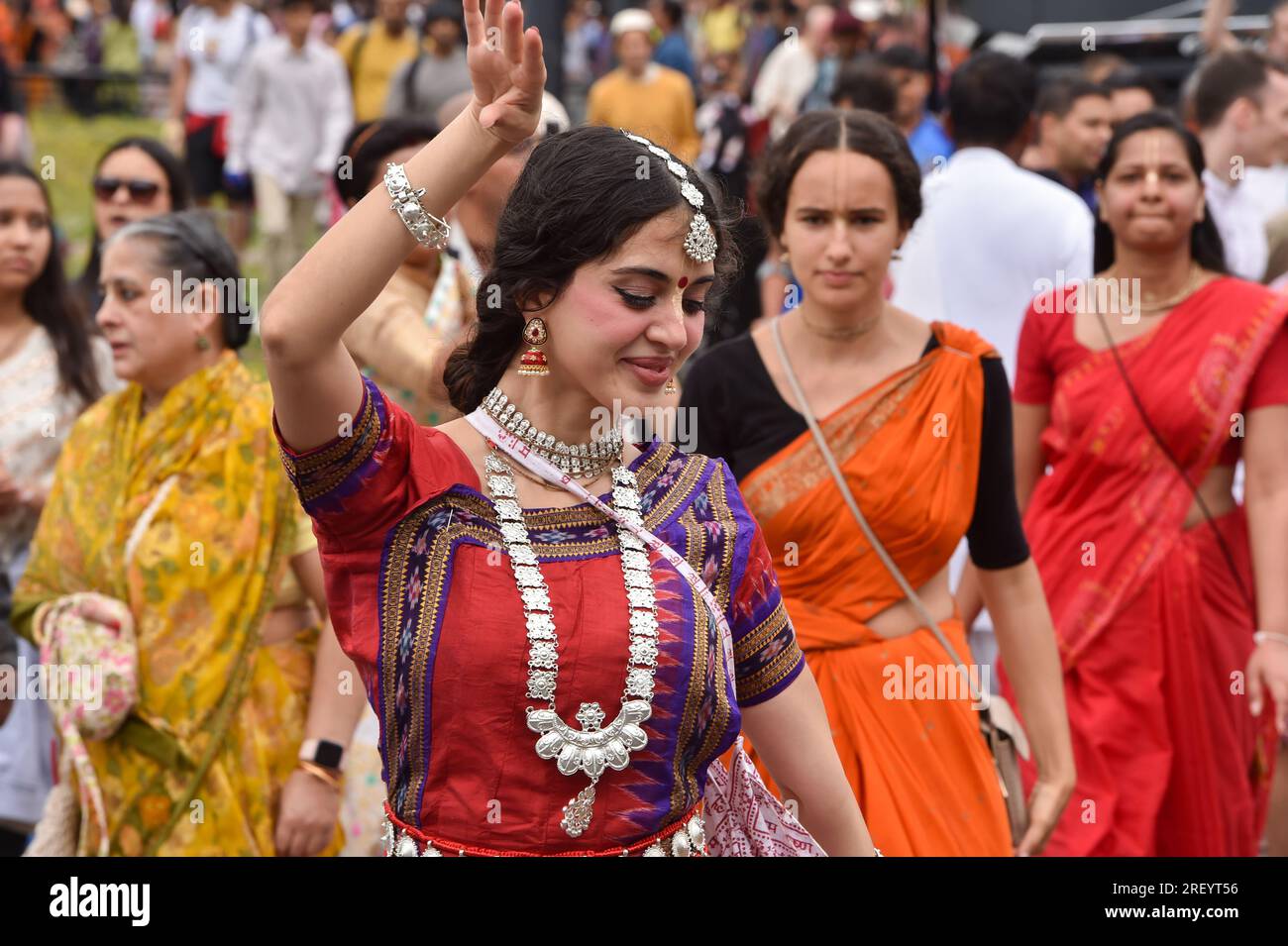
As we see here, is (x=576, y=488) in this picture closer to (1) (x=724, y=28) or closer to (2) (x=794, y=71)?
(2) (x=794, y=71)

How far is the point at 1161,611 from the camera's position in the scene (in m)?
4.69

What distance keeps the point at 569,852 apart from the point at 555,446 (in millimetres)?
512

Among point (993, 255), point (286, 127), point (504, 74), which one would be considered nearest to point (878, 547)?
point (504, 74)

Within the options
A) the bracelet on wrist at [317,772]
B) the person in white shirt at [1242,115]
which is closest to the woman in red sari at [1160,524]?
the bracelet on wrist at [317,772]

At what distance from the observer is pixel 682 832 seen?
2377 millimetres

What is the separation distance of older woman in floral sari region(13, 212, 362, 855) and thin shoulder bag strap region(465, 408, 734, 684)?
5.42 ft

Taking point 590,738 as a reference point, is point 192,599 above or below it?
above

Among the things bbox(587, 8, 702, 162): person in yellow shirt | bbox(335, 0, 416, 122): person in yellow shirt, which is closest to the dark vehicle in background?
bbox(587, 8, 702, 162): person in yellow shirt

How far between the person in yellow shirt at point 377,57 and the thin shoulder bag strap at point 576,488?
996 centimetres

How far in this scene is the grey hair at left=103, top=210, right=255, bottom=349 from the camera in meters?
4.14

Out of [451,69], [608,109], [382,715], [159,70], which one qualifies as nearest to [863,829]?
[382,715]

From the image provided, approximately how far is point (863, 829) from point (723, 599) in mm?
418

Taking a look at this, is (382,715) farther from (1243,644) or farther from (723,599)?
(1243,644)

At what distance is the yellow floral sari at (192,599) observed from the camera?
3.91 metres
